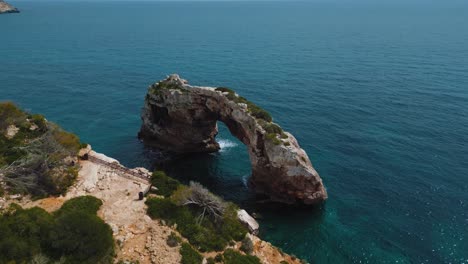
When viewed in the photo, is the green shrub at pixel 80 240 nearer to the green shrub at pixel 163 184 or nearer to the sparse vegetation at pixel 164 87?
the green shrub at pixel 163 184

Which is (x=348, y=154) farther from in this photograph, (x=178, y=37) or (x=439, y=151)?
(x=178, y=37)

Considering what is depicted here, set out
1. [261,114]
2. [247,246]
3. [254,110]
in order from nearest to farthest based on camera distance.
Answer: [247,246], [261,114], [254,110]

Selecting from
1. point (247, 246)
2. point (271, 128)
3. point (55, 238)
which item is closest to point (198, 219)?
point (247, 246)

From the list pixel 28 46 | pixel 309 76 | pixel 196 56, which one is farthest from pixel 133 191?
pixel 28 46

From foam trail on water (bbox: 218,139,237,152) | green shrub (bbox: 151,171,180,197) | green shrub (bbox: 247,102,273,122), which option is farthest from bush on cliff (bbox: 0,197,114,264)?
foam trail on water (bbox: 218,139,237,152)

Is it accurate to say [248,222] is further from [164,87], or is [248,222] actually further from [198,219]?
[164,87]

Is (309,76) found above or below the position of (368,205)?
above

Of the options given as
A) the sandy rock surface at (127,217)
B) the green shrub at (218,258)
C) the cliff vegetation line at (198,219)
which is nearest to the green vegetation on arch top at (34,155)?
the sandy rock surface at (127,217)
